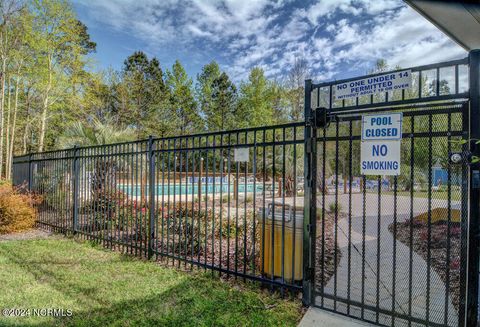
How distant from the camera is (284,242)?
3518 mm

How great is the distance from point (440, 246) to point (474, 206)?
3880 millimetres

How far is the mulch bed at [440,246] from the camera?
3859mm

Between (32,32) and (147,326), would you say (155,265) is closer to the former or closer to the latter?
(147,326)

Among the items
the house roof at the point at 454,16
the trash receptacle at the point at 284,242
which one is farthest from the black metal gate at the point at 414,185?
the house roof at the point at 454,16

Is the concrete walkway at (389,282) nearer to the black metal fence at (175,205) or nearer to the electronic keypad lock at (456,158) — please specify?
the electronic keypad lock at (456,158)

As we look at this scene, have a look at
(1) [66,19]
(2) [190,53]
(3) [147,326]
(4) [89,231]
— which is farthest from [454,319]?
(2) [190,53]

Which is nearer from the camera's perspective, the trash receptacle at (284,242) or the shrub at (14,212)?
the trash receptacle at (284,242)

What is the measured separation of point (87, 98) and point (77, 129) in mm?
11302

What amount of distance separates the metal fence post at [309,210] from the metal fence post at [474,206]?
1.35m

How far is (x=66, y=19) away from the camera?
14.6 metres
